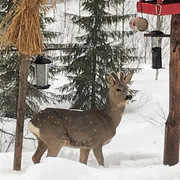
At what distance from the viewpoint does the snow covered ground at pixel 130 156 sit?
350 centimetres

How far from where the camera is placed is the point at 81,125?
19.2ft

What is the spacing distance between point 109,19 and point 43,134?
7019mm

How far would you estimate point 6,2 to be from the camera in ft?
33.8

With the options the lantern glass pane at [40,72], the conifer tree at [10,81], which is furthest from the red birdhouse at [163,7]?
the conifer tree at [10,81]

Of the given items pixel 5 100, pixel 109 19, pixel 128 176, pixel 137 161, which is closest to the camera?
pixel 128 176

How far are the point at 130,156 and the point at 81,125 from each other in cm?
191

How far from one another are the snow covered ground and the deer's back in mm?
384

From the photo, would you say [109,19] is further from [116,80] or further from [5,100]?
[116,80]

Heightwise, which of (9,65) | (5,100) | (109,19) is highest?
(109,19)

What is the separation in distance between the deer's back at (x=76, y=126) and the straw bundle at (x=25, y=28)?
1.01m

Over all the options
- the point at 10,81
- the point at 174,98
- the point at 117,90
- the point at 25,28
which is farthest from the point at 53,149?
the point at 10,81

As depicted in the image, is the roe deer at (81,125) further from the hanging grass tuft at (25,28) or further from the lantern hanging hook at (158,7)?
the lantern hanging hook at (158,7)

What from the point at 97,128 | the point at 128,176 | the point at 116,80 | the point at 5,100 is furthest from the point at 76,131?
the point at 5,100

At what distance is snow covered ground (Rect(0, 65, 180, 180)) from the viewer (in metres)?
3.50
